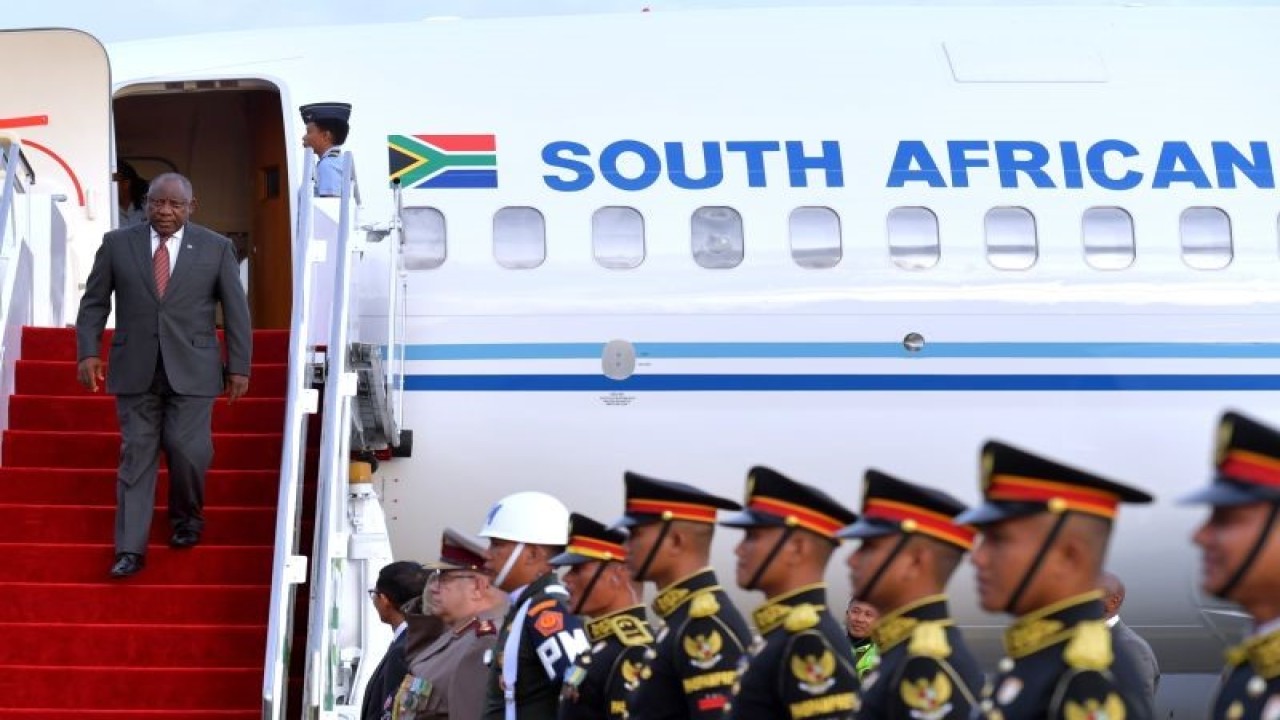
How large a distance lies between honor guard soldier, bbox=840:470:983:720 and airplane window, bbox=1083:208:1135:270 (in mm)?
7140

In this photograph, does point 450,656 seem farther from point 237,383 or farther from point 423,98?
point 423,98

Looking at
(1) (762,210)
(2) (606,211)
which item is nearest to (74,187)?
(2) (606,211)

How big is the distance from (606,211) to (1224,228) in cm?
345

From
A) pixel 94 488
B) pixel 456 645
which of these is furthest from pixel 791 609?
pixel 94 488

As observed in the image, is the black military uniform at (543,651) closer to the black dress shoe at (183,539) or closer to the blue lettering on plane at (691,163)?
the black dress shoe at (183,539)

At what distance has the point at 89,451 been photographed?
9.64m

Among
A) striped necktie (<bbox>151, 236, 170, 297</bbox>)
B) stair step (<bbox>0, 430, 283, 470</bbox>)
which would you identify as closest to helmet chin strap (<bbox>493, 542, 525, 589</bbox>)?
striped necktie (<bbox>151, 236, 170, 297</bbox>)

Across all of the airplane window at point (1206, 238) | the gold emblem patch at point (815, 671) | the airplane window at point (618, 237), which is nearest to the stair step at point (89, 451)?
the airplane window at point (618, 237)

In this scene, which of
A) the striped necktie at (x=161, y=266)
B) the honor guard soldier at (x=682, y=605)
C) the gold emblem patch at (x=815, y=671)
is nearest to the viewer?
the gold emblem patch at (x=815, y=671)

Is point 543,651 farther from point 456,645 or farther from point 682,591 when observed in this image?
Answer: point 682,591

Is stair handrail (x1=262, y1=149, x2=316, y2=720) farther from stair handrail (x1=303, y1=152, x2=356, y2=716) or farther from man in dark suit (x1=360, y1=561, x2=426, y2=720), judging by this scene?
man in dark suit (x1=360, y1=561, x2=426, y2=720)

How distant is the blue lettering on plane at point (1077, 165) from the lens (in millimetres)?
11539

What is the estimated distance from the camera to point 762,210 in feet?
A: 37.2

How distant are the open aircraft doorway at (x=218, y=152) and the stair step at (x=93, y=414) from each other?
3.35m
